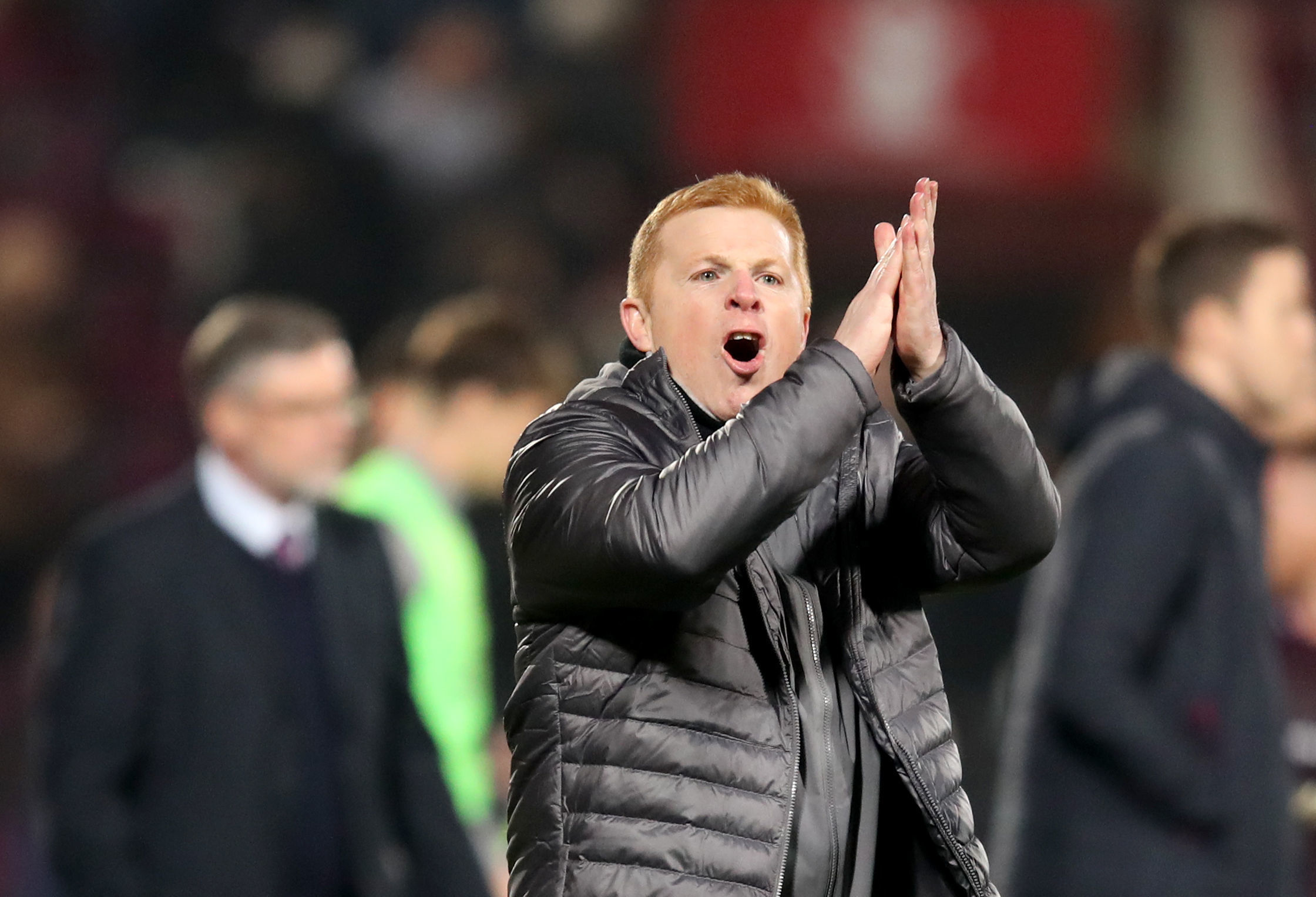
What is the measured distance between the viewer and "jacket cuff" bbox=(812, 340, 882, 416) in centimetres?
231

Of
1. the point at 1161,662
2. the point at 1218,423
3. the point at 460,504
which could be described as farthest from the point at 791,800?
the point at 460,504

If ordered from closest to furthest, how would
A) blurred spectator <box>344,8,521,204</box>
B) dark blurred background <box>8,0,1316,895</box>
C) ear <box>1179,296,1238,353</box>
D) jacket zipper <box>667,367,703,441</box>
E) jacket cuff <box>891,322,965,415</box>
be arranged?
jacket cuff <box>891,322,965,415</box> < jacket zipper <box>667,367,703,441</box> < ear <box>1179,296,1238,353</box> < dark blurred background <box>8,0,1316,895</box> < blurred spectator <box>344,8,521,204</box>

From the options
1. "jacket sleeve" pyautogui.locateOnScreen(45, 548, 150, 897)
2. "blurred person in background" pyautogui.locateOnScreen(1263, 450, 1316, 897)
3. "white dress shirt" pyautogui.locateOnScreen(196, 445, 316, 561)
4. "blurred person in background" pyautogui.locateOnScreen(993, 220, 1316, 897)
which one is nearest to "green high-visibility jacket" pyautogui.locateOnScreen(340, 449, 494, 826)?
"white dress shirt" pyautogui.locateOnScreen(196, 445, 316, 561)

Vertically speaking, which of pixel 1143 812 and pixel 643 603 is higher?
pixel 643 603

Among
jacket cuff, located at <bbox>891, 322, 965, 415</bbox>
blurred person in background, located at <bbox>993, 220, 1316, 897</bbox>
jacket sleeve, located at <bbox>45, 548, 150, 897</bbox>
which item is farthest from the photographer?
blurred person in background, located at <bbox>993, 220, 1316, 897</bbox>

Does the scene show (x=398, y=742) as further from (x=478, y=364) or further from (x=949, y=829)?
(x=949, y=829)

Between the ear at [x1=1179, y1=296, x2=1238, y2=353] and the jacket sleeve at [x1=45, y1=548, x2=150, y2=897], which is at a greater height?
the ear at [x1=1179, y1=296, x2=1238, y2=353]

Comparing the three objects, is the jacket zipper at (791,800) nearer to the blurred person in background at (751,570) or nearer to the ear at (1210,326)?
the blurred person in background at (751,570)

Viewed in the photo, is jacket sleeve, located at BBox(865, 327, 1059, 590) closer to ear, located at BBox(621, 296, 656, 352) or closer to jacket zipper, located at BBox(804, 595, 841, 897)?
jacket zipper, located at BBox(804, 595, 841, 897)

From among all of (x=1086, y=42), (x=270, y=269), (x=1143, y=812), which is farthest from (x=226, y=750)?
(x=1086, y=42)

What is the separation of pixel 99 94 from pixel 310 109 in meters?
0.95

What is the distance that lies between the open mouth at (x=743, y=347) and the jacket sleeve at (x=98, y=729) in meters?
1.86

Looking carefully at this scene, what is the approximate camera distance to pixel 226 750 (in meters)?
3.97

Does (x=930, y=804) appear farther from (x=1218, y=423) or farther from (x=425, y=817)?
(x=1218, y=423)
